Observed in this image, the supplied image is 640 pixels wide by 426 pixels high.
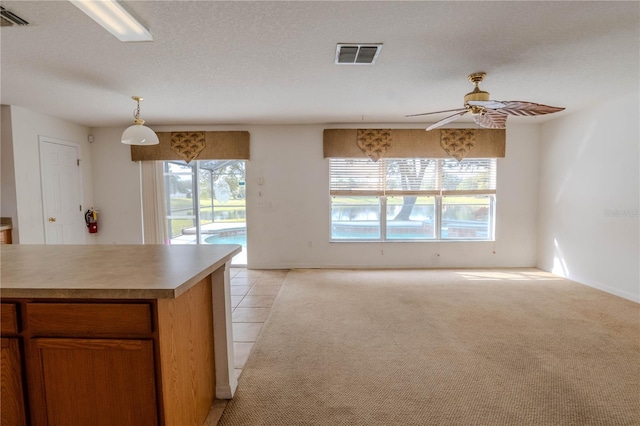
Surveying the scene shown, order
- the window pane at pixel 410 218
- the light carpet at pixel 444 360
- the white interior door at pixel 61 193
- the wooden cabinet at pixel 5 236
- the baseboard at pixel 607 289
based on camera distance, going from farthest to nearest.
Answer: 1. the window pane at pixel 410 218
2. the white interior door at pixel 61 193
3. the wooden cabinet at pixel 5 236
4. the baseboard at pixel 607 289
5. the light carpet at pixel 444 360

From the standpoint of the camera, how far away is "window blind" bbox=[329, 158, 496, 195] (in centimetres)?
511

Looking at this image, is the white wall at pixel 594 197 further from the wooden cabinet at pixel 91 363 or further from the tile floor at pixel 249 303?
the wooden cabinet at pixel 91 363

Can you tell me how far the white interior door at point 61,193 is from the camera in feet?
13.9

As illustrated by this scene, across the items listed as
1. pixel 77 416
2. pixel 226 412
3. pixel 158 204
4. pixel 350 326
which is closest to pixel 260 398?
pixel 226 412

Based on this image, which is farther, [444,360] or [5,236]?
[5,236]

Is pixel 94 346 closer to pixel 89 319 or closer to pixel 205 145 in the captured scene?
pixel 89 319

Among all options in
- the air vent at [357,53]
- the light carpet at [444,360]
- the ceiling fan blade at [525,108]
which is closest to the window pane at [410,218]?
the light carpet at [444,360]

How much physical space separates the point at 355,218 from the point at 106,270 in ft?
13.3

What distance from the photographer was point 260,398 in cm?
198

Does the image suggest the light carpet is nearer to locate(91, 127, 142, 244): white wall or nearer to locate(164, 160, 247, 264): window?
locate(164, 160, 247, 264): window

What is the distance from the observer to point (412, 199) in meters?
5.17

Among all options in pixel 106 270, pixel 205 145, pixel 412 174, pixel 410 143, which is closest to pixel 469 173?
pixel 412 174

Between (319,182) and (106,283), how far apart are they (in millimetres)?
3942

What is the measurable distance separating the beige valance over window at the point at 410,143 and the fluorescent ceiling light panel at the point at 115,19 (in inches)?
124
